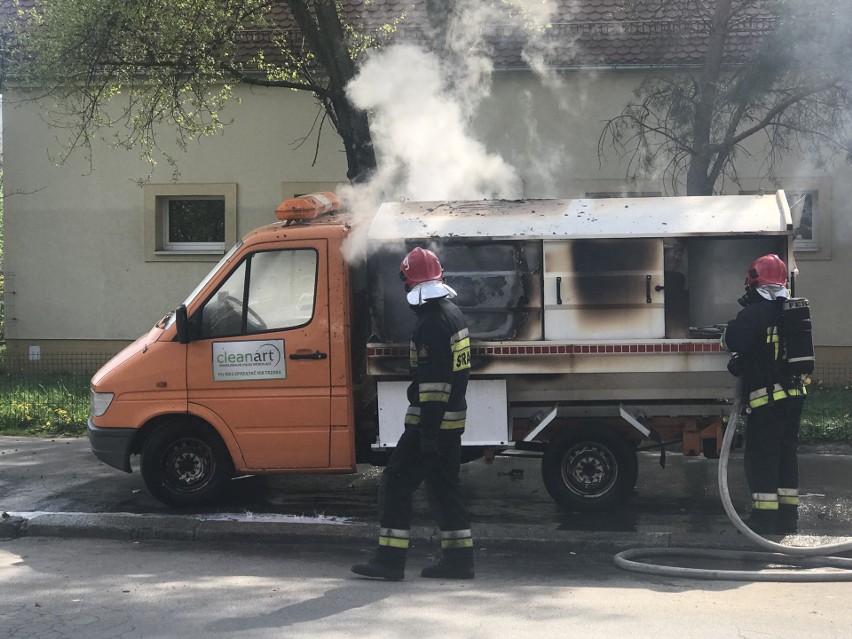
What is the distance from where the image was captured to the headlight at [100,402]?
7840 mm

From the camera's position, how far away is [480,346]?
24.4ft

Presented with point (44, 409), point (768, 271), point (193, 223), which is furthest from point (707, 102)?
point (193, 223)

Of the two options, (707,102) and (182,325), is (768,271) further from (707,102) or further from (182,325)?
(707,102)

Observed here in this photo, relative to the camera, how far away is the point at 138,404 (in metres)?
7.79

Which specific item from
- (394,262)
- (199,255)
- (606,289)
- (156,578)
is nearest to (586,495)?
(606,289)

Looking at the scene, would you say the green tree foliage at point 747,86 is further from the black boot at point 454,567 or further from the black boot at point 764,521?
the black boot at point 454,567

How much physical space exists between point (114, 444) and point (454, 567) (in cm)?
300

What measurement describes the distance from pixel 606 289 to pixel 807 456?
381 centimetres

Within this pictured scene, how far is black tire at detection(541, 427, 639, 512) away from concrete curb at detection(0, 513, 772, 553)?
54 centimetres

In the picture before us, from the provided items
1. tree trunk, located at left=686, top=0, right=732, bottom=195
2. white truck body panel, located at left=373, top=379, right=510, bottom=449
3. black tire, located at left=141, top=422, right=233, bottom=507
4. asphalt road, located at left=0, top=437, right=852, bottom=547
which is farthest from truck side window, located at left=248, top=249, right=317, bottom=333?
tree trunk, located at left=686, top=0, right=732, bottom=195

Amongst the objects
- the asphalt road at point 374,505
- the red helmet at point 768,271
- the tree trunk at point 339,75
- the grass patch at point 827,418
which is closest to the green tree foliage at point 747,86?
the grass patch at point 827,418

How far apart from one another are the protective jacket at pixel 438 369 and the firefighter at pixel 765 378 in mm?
1977

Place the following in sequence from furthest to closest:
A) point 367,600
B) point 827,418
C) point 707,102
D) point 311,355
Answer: point 827,418, point 707,102, point 311,355, point 367,600

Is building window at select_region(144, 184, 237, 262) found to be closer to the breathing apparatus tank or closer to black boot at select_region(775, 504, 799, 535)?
the breathing apparatus tank
